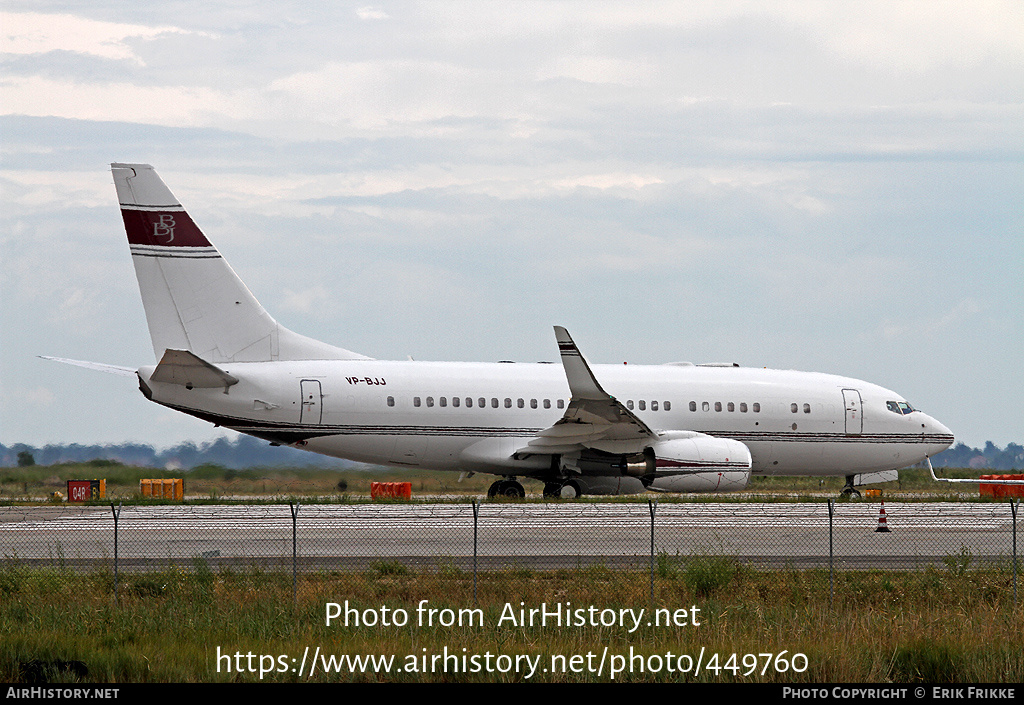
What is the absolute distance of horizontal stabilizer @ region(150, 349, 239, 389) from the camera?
2864 centimetres

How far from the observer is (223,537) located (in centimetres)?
2273

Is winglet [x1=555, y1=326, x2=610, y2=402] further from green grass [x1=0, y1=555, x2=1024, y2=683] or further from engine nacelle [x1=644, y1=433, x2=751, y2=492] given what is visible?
green grass [x1=0, y1=555, x2=1024, y2=683]

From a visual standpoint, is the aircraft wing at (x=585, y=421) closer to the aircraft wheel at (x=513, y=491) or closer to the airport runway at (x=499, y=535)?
the aircraft wheel at (x=513, y=491)

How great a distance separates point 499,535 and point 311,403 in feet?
30.4

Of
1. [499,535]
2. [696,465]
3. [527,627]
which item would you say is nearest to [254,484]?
[696,465]

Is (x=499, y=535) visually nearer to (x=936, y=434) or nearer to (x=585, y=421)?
(x=585, y=421)

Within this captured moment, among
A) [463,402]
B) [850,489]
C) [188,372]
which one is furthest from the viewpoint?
[850,489]

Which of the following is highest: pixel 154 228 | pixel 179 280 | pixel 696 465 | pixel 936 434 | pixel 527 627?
pixel 154 228

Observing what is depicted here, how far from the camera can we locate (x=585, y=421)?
3080cm

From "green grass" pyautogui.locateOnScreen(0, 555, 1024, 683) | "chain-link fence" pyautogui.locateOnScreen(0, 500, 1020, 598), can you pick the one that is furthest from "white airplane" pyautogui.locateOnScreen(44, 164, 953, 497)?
"green grass" pyautogui.locateOnScreen(0, 555, 1024, 683)

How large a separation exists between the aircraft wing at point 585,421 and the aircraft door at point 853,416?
733 cm
